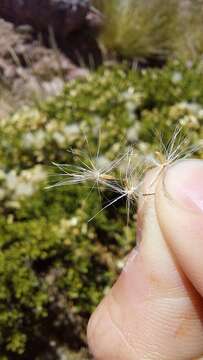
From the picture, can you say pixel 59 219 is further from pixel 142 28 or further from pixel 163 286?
pixel 142 28

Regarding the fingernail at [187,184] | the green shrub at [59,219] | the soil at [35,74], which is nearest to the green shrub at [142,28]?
the soil at [35,74]

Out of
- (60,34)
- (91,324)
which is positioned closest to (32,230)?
(60,34)

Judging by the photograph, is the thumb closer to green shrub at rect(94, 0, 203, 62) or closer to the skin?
the skin

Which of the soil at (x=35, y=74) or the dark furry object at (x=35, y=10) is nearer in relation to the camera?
the dark furry object at (x=35, y=10)

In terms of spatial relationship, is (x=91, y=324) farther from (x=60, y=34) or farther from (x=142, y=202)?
(x=60, y=34)

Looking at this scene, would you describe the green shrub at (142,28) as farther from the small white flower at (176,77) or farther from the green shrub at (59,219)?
the green shrub at (59,219)

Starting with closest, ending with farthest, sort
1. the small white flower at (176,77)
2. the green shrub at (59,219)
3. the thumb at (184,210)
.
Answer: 1. the thumb at (184,210)
2. the green shrub at (59,219)
3. the small white flower at (176,77)
